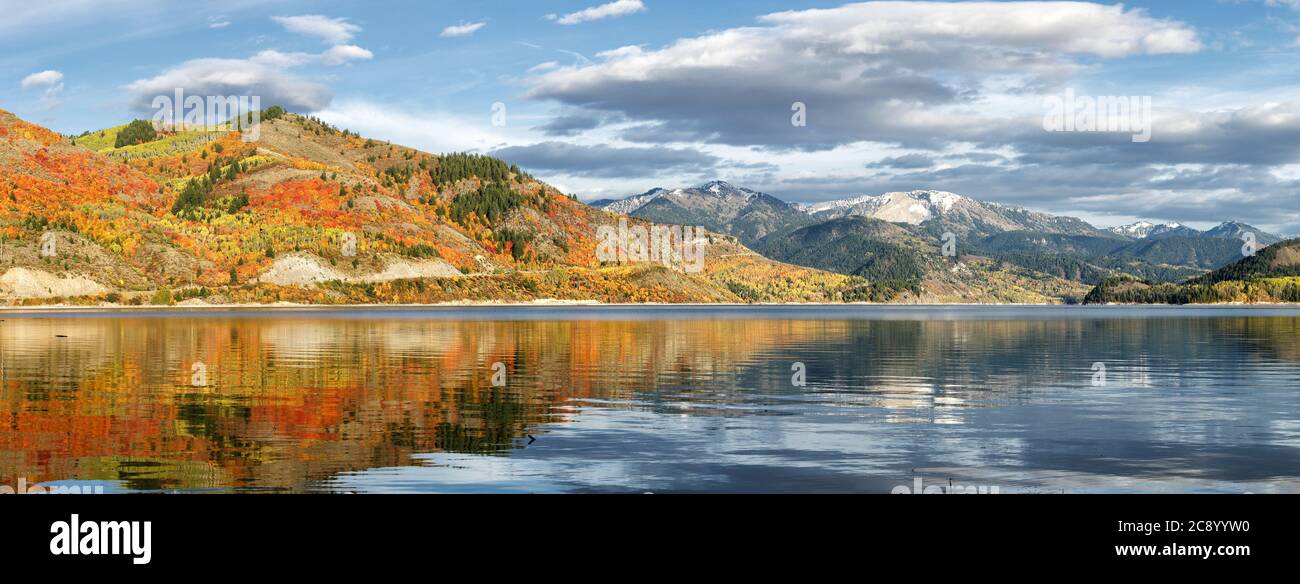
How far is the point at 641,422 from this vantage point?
48.6 metres

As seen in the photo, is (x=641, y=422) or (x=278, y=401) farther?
(x=278, y=401)

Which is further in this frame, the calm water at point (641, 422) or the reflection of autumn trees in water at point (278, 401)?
the reflection of autumn trees in water at point (278, 401)

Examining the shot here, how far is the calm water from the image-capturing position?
33562 millimetres

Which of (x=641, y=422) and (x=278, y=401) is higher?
(x=278, y=401)

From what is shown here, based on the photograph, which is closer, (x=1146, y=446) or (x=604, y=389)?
(x=1146, y=446)

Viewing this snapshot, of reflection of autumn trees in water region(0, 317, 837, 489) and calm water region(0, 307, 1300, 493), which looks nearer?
calm water region(0, 307, 1300, 493)

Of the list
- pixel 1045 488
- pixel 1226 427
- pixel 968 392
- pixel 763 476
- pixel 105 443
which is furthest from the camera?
pixel 968 392

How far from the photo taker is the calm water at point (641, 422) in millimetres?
33562
